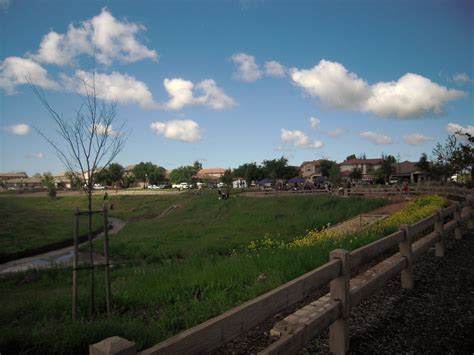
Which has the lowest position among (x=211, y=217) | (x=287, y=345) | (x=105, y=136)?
(x=211, y=217)

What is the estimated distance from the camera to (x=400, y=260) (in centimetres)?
575

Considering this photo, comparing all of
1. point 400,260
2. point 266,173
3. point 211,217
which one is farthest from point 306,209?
point 266,173

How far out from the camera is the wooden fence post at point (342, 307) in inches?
152

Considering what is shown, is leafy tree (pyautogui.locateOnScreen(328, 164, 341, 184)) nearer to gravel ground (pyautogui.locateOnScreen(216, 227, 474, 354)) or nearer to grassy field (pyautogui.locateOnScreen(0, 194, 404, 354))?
grassy field (pyautogui.locateOnScreen(0, 194, 404, 354))

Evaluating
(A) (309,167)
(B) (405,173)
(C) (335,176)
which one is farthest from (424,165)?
(A) (309,167)

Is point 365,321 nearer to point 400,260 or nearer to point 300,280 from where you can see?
point 400,260

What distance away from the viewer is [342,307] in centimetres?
387

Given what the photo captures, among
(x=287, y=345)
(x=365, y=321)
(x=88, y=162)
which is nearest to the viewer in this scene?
(x=287, y=345)

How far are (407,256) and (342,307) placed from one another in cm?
263

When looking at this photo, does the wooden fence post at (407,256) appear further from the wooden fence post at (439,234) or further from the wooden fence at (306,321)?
the wooden fence post at (439,234)

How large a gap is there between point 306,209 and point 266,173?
67.1 m

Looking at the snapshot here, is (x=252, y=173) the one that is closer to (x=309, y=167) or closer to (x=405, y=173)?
(x=309, y=167)

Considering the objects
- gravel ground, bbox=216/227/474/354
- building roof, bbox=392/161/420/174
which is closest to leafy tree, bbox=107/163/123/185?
building roof, bbox=392/161/420/174

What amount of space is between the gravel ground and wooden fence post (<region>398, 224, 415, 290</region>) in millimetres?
131
